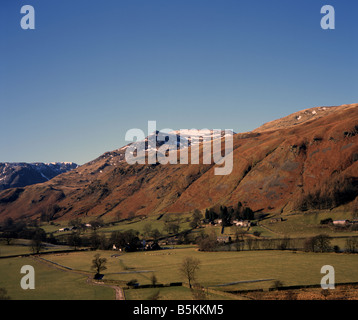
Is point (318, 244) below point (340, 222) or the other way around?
below

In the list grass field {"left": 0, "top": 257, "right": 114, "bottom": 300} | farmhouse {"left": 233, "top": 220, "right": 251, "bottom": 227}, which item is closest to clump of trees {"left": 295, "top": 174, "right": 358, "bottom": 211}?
farmhouse {"left": 233, "top": 220, "right": 251, "bottom": 227}

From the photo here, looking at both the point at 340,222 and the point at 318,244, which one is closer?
the point at 318,244

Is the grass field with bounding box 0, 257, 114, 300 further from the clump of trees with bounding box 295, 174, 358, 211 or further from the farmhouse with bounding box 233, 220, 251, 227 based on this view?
the clump of trees with bounding box 295, 174, 358, 211

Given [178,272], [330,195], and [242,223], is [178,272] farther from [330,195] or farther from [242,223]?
[330,195]

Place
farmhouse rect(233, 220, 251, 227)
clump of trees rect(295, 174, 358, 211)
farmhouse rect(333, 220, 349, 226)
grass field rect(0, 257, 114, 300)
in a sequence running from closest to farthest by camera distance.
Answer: grass field rect(0, 257, 114, 300)
farmhouse rect(333, 220, 349, 226)
clump of trees rect(295, 174, 358, 211)
farmhouse rect(233, 220, 251, 227)

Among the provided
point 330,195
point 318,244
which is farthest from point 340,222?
point 318,244

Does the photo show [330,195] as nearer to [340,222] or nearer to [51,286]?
[340,222]

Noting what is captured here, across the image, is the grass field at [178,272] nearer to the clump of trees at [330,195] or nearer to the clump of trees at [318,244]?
the clump of trees at [318,244]

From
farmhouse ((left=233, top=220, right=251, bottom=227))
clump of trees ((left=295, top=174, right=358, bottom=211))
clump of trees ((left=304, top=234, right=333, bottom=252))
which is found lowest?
farmhouse ((left=233, top=220, right=251, bottom=227))

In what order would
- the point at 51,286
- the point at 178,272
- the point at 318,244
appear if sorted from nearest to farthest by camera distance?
the point at 51,286 < the point at 178,272 < the point at 318,244

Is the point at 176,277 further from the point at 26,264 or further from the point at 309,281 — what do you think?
the point at 26,264

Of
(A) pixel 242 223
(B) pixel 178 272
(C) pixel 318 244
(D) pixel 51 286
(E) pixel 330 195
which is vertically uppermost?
(E) pixel 330 195

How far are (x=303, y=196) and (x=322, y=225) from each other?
4232 cm

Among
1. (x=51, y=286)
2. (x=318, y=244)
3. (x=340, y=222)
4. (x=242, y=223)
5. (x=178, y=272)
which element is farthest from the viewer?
(x=242, y=223)
